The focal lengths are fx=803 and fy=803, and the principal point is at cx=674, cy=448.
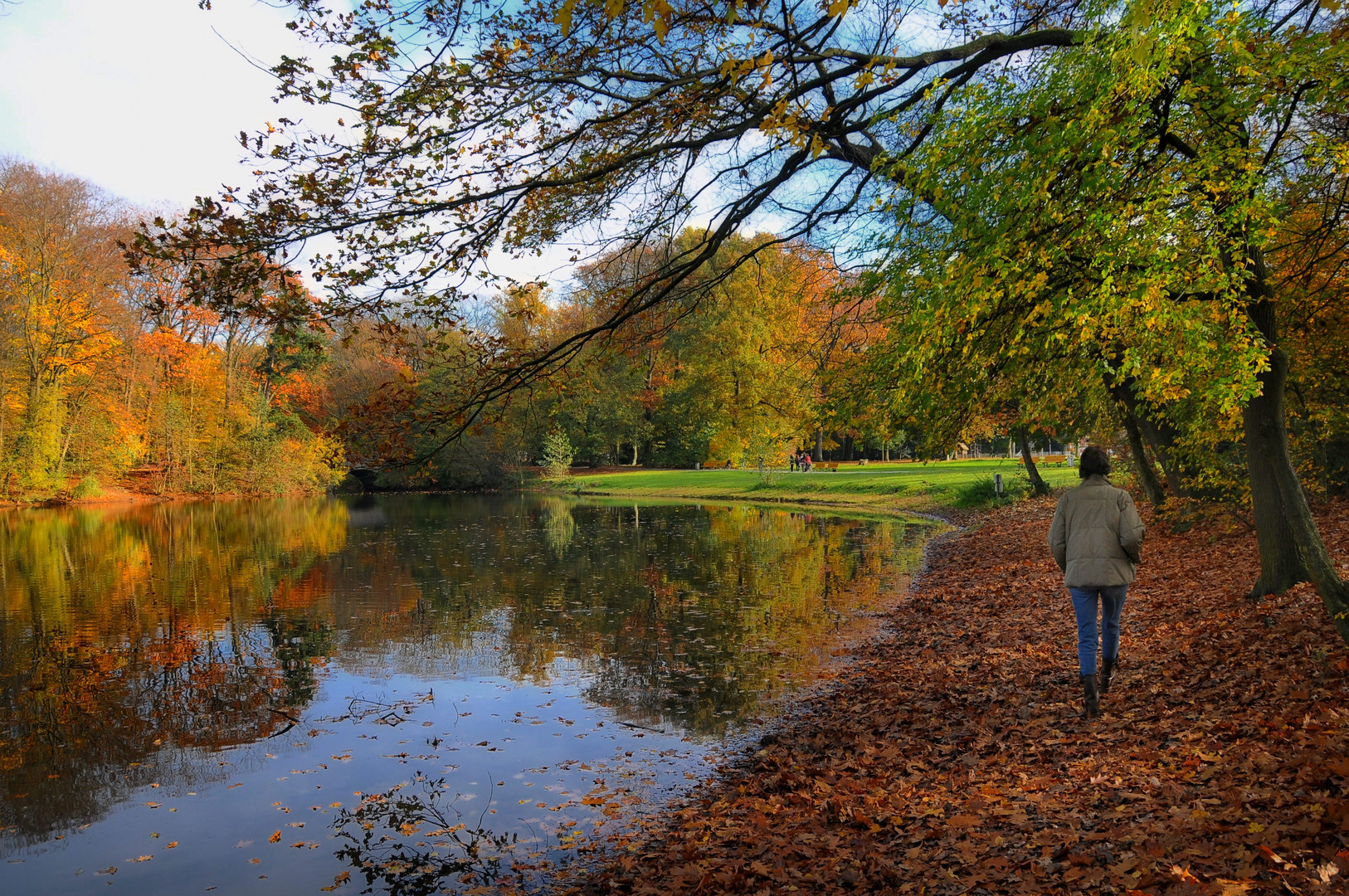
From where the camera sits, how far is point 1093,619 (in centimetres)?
613

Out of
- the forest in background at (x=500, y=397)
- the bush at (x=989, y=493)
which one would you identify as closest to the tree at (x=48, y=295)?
the forest in background at (x=500, y=397)

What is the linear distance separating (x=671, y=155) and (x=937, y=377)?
3.33 meters

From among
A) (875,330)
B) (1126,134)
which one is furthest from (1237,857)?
(875,330)

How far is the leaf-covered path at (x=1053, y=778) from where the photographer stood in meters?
3.66

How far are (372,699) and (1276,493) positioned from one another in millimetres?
9162

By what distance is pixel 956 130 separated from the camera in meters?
5.72

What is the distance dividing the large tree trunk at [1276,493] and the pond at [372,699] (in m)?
4.64

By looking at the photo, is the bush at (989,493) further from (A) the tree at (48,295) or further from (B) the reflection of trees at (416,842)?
(A) the tree at (48,295)

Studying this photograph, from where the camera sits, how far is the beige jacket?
19.8ft

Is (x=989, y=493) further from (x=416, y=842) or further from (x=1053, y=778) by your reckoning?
(x=416, y=842)

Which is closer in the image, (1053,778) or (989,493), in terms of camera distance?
(1053,778)

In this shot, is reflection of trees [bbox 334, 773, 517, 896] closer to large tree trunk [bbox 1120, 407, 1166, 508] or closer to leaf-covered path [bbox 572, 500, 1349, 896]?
leaf-covered path [bbox 572, 500, 1349, 896]

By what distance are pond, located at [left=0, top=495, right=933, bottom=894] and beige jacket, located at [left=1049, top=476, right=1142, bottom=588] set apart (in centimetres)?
314

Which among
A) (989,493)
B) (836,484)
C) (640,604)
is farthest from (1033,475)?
(640,604)
